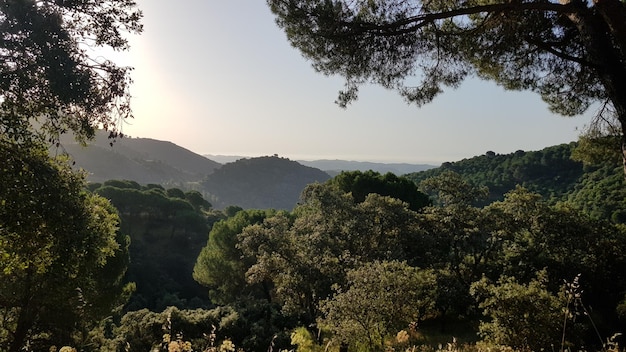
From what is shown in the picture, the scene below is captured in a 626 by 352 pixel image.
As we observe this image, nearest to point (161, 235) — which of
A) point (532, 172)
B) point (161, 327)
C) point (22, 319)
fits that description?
point (161, 327)

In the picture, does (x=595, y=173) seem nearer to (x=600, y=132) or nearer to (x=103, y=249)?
(x=600, y=132)

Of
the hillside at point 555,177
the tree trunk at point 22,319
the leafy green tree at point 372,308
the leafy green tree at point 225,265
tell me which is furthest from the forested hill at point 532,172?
the tree trunk at point 22,319

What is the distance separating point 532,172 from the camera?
4875cm

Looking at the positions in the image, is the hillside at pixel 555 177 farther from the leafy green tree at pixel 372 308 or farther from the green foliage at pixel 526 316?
the leafy green tree at pixel 372 308

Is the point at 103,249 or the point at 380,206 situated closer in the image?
the point at 103,249

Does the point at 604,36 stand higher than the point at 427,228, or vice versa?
the point at 604,36

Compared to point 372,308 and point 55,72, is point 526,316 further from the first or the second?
point 55,72

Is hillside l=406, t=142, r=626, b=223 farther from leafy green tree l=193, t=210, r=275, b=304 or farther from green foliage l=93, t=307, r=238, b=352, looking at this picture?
green foliage l=93, t=307, r=238, b=352

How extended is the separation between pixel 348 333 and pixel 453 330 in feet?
31.4

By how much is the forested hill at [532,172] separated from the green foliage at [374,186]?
17282 millimetres

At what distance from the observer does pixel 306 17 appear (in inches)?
289

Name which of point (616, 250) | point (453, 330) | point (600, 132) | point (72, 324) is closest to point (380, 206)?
point (453, 330)

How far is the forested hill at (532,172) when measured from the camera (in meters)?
43.9

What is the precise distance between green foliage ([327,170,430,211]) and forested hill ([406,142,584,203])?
1728cm
